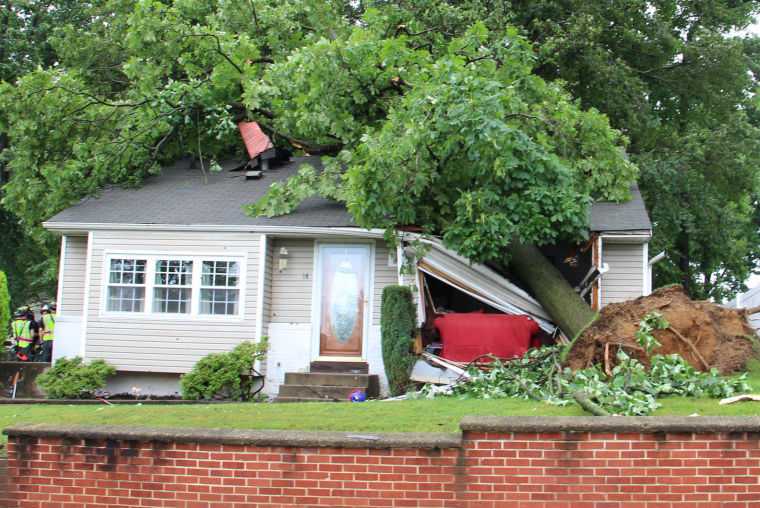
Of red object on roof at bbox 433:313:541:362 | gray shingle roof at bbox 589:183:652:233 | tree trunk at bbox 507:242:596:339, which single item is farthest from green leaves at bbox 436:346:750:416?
gray shingle roof at bbox 589:183:652:233

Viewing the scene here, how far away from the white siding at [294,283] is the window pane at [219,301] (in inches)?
26.1

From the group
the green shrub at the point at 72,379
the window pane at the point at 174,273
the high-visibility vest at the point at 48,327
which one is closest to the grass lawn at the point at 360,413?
the green shrub at the point at 72,379

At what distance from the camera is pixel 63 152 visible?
14.8 m

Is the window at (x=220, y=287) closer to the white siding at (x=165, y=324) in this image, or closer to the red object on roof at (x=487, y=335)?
the white siding at (x=165, y=324)

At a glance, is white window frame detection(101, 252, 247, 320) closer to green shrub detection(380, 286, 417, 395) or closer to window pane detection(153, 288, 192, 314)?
window pane detection(153, 288, 192, 314)

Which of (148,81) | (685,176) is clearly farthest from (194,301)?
(685,176)

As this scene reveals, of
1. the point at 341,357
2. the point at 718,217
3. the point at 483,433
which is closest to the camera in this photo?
the point at 483,433

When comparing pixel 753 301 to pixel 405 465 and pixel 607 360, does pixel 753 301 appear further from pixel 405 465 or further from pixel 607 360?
pixel 405 465

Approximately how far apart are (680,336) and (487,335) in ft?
9.99

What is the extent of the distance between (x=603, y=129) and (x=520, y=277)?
2.58 meters

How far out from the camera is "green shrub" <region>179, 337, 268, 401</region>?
1144 cm

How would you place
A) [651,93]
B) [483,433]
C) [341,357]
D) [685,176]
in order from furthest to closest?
[651,93], [685,176], [341,357], [483,433]

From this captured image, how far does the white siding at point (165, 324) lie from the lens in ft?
40.0

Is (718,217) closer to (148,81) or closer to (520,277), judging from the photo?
(520,277)
